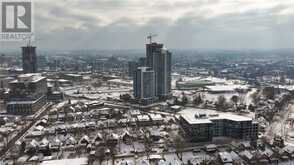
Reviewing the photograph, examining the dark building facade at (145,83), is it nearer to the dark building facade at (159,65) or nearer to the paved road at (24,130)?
the dark building facade at (159,65)

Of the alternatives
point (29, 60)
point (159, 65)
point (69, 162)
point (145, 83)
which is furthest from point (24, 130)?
point (29, 60)

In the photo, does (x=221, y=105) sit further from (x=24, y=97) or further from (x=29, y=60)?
(x=29, y=60)

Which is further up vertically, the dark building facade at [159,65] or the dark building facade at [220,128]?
the dark building facade at [159,65]

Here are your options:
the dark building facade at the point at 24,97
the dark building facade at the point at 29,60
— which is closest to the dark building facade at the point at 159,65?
the dark building facade at the point at 24,97

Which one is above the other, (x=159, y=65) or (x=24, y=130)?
(x=159, y=65)

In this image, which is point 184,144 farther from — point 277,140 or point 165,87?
point 165,87

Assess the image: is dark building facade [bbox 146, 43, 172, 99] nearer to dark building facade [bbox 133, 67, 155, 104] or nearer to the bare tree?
dark building facade [bbox 133, 67, 155, 104]

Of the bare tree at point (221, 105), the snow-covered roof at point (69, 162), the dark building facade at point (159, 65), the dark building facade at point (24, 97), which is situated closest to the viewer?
the snow-covered roof at point (69, 162)

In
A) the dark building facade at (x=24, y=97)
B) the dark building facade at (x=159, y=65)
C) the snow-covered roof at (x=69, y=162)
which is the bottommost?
the snow-covered roof at (x=69, y=162)

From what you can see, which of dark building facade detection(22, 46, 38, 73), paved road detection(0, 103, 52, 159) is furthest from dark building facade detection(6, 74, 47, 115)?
dark building facade detection(22, 46, 38, 73)

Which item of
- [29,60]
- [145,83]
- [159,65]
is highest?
[29,60]

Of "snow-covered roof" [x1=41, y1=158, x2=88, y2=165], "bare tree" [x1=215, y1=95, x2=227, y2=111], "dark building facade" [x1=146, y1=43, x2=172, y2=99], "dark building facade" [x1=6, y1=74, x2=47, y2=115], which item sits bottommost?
"snow-covered roof" [x1=41, y1=158, x2=88, y2=165]
